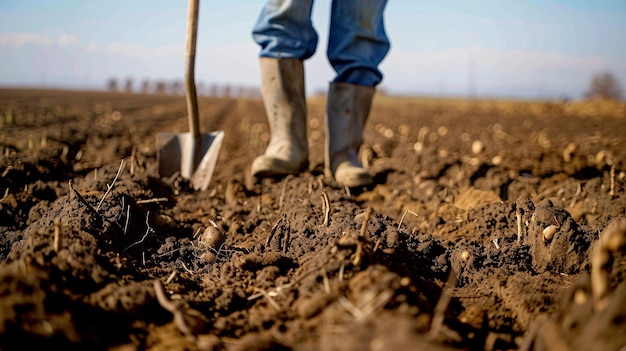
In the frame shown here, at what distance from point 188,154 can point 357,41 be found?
1.20 m

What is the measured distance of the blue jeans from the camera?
3.04 meters

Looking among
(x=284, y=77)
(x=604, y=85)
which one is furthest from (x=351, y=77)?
(x=604, y=85)

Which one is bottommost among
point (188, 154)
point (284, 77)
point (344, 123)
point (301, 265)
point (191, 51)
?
point (301, 265)

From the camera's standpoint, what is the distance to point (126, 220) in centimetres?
194

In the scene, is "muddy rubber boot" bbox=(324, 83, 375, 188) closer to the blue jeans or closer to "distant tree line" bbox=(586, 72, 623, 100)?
the blue jeans

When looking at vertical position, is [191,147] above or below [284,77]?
below

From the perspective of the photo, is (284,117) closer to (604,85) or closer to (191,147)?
(191,147)

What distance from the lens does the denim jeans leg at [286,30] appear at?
119 inches

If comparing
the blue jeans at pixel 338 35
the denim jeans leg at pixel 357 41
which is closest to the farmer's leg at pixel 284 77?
the blue jeans at pixel 338 35

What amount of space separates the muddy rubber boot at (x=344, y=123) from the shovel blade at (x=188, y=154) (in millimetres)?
668

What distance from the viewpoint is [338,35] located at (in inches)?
126

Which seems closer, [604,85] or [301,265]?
[301,265]

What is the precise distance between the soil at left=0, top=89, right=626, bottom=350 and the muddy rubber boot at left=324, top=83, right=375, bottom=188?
20 cm

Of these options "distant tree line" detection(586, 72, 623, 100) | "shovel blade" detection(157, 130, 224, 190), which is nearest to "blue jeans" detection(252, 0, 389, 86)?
"shovel blade" detection(157, 130, 224, 190)
